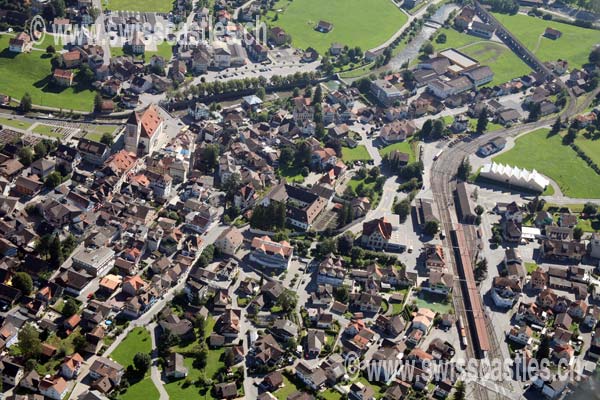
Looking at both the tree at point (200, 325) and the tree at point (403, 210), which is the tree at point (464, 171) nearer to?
the tree at point (403, 210)

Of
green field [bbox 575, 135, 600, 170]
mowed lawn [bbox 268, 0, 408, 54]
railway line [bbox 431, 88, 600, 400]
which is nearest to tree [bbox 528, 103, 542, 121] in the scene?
railway line [bbox 431, 88, 600, 400]

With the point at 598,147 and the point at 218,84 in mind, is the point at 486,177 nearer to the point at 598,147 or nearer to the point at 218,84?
the point at 598,147

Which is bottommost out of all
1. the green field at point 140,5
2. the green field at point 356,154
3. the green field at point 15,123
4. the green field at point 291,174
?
the green field at point 291,174

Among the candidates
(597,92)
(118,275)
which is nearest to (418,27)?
(597,92)

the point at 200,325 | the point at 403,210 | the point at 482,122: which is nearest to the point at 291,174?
the point at 403,210

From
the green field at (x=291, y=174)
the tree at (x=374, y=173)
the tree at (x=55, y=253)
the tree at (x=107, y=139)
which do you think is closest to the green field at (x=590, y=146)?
the tree at (x=374, y=173)

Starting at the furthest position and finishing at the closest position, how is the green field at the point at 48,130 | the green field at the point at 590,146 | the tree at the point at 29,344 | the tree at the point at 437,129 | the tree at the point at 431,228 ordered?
1. the tree at the point at 437,129
2. the green field at the point at 590,146
3. the green field at the point at 48,130
4. the tree at the point at 431,228
5. the tree at the point at 29,344
